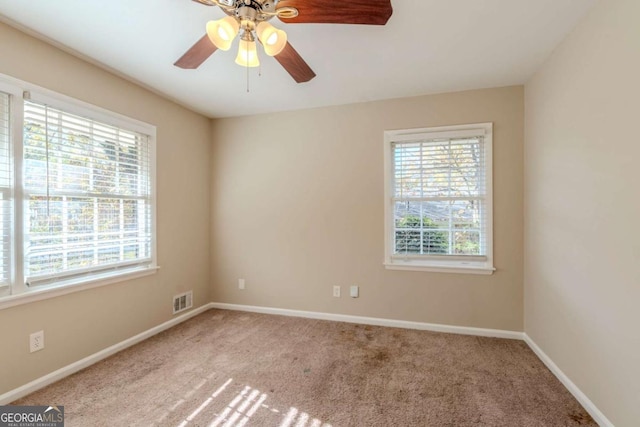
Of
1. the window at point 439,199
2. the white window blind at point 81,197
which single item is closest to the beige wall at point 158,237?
the white window blind at point 81,197

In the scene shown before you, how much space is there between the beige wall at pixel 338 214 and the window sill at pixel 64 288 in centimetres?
121

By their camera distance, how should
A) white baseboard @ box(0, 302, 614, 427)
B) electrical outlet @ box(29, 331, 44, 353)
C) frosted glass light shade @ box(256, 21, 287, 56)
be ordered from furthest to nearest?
electrical outlet @ box(29, 331, 44, 353) → white baseboard @ box(0, 302, 614, 427) → frosted glass light shade @ box(256, 21, 287, 56)

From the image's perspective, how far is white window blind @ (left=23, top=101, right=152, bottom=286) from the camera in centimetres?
206

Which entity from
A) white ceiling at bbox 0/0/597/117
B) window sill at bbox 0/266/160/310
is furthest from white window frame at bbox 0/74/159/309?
white ceiling at bbox 0/0/597/117

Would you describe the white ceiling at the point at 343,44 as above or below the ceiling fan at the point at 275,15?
above

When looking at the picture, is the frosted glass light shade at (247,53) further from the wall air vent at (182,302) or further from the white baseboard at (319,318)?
the wall air vent at (182,302)

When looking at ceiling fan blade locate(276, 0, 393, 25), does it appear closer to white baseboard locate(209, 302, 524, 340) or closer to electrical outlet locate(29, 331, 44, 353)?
electrical outlet locate(29, 331, 44, 353)

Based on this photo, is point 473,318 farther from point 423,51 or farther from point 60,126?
point 60,126

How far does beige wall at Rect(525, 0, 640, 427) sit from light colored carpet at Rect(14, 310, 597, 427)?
14.0 inches

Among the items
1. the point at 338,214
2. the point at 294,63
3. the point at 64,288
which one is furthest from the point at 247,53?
the point at 64,288

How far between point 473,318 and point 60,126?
3962mm

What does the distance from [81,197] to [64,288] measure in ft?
2.31

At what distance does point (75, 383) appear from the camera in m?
2.12

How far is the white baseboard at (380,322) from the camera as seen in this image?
290 centimetres
